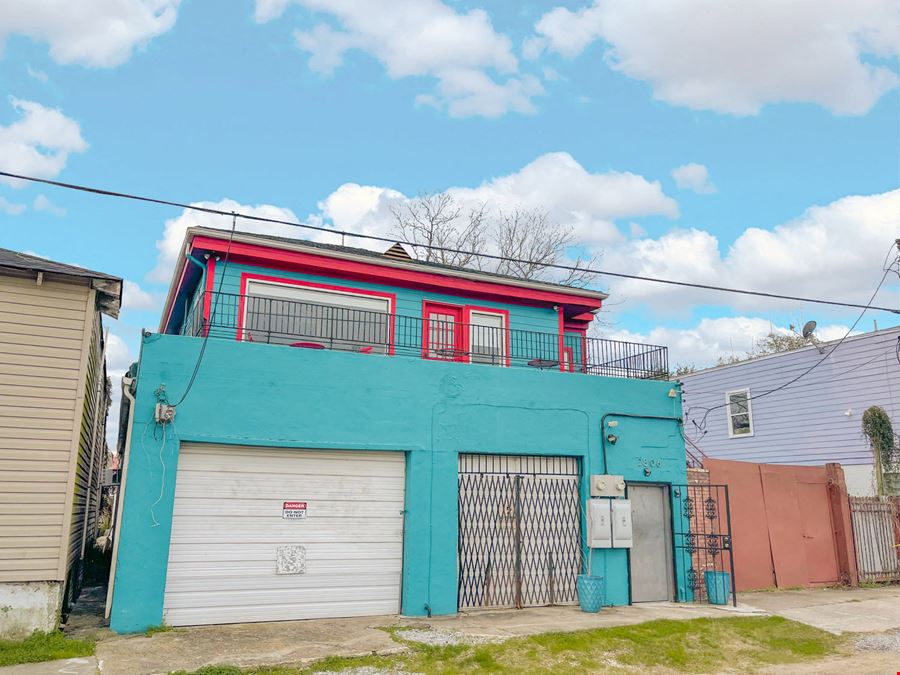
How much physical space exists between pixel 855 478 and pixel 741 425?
161 inches

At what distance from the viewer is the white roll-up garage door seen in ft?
33.7

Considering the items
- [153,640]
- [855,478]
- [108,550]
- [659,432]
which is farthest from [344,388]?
[855,478]

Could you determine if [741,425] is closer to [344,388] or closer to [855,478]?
[855,478]

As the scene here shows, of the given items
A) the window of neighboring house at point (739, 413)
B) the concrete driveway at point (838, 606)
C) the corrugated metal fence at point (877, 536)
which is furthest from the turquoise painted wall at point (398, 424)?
the window of neighboring house at point (739, 413)

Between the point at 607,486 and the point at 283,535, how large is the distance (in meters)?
5.60

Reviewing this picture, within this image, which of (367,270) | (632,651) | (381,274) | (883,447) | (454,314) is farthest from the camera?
(883,447)

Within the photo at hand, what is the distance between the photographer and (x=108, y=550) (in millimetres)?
15492

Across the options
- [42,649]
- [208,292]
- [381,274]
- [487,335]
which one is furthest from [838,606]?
[42,649]

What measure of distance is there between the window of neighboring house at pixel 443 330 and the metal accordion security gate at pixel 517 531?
2659 millimetres

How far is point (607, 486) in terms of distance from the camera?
511 inches

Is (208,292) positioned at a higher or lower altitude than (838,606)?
higher

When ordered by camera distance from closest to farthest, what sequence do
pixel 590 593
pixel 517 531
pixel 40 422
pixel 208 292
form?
pixel 40 422, pixel 590 593, pixel 208 292, pixel 517 531

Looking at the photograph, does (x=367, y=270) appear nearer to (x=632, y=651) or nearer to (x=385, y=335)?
(x=385, y=335)

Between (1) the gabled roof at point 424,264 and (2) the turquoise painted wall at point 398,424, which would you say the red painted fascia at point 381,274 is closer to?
(1) the gabled roof at point 424,264
